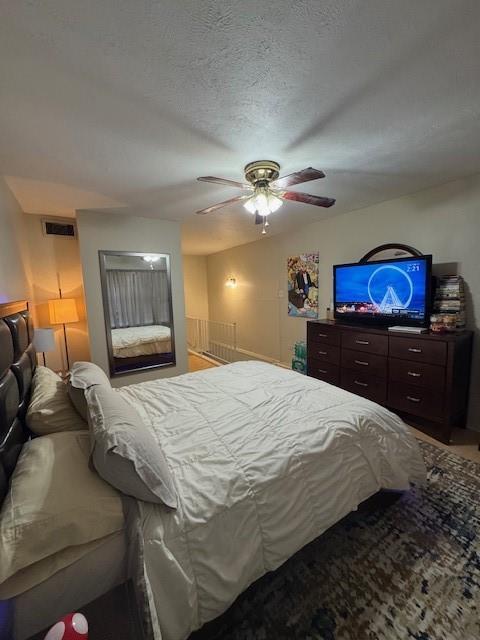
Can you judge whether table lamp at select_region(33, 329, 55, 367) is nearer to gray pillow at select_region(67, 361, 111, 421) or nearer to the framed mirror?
the framed mirror

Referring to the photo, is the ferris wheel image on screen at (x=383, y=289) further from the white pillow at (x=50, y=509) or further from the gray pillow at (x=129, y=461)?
the white pillow at (x=50, y=509)

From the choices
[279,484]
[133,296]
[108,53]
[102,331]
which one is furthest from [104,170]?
[279,484]

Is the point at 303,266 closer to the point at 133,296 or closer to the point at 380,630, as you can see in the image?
the point at 133,296

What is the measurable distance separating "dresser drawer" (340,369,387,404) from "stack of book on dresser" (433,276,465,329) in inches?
34.1

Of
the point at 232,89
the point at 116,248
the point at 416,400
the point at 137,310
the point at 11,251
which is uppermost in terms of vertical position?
the point at 232,89

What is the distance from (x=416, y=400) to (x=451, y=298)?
102 cm

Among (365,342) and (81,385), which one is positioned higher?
(81,385)

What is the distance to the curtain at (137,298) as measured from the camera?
3299 millimetres

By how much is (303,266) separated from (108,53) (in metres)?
3.41

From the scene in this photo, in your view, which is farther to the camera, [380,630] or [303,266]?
[303,266]

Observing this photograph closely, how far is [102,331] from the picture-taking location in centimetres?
323

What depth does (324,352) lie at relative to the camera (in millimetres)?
3266

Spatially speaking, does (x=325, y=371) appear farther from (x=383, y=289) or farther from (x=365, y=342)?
(x=383, y=289)

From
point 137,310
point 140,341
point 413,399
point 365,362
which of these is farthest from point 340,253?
point 140,341
